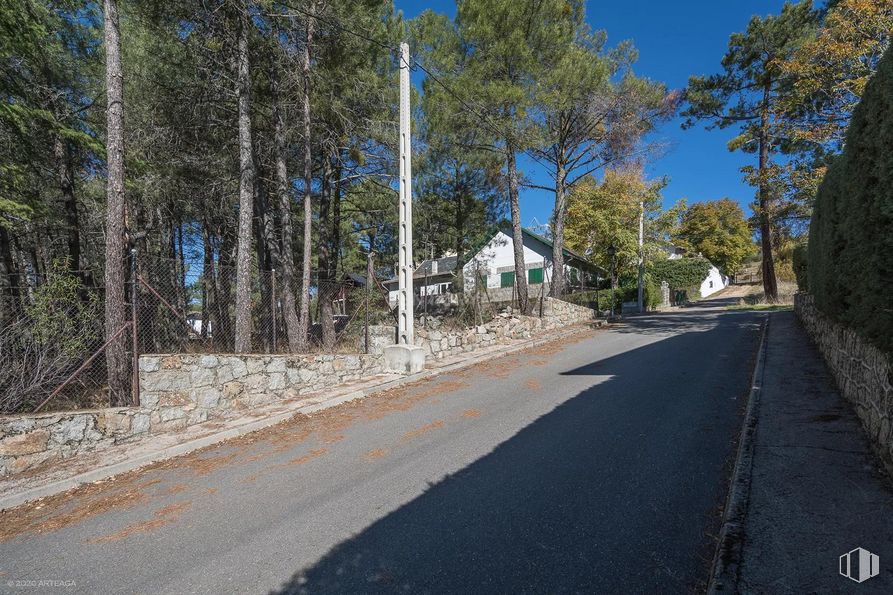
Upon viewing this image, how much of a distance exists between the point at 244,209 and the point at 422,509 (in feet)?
24.8


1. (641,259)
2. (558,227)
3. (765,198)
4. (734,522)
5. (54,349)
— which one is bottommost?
(734,522)

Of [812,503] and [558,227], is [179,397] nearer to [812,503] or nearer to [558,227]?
[812,503]

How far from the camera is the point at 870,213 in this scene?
3.63 metres

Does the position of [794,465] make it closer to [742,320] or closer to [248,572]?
[248,572]

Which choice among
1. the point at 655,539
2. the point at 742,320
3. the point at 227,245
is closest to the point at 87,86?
the point at 227,245

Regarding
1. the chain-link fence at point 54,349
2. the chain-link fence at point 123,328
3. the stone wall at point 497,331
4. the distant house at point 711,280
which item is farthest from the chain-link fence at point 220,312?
the distant house at point 711,280

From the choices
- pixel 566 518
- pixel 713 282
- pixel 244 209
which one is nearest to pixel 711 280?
pixel 713 282

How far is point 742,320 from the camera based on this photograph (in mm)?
16000

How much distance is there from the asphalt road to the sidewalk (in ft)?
1.03

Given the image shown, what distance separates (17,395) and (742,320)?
2004 centimetres

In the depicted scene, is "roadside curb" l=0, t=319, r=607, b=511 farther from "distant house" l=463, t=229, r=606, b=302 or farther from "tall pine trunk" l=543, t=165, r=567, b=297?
"distant house" l=463, t=229, r=606, b=302

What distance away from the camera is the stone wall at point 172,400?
15.6ft

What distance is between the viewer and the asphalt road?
2682mm

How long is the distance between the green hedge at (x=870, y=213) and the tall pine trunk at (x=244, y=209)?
912cm
